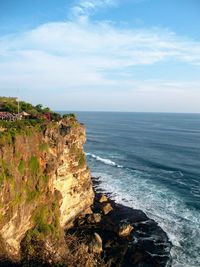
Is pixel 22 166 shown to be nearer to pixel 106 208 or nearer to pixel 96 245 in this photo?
pixel 96 245

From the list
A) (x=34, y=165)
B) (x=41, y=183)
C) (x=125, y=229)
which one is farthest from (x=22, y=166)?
(x=125, y=229)

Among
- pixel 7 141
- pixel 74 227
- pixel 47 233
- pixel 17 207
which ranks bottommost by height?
pixel 74 227

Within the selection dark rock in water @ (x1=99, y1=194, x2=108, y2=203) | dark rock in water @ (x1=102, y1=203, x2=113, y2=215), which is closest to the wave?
dark rock in water @ (x1=99, y1=194, x2=108, y2=203)

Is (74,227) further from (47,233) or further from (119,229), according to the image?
(47,233)

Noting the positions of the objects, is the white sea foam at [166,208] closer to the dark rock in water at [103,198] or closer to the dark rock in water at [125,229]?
the dark rock in water at [103,198]

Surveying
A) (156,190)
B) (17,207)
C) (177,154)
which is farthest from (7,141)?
(177,154)
